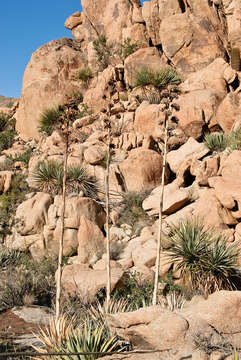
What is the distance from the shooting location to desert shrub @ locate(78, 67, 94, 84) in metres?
22.4

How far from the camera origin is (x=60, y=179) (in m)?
13.2

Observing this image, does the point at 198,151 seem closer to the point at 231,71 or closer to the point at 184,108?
the point at 184,108

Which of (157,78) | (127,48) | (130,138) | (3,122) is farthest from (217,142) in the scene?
(3,122)

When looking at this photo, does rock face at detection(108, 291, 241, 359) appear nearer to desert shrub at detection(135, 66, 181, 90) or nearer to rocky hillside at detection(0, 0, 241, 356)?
rocky hillside at detection(0, 0, 241, 356)

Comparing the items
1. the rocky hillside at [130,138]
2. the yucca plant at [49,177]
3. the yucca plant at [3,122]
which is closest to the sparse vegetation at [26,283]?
the rocky hillside at [130,138]

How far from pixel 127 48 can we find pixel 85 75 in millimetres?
3633

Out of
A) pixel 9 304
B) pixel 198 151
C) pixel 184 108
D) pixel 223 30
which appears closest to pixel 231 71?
pixel 184 108

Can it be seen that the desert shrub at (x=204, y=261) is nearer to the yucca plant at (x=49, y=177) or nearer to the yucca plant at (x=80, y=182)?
the yucca plant at (x=80, y=182)

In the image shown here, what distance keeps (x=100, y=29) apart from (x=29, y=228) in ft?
61.2

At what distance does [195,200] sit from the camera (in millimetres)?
11273

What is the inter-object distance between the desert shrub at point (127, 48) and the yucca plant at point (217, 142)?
1099cm

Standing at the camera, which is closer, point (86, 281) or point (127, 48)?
→ point (86, 281)

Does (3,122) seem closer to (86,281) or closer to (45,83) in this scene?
(45,83)

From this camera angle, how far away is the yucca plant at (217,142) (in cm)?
1280
